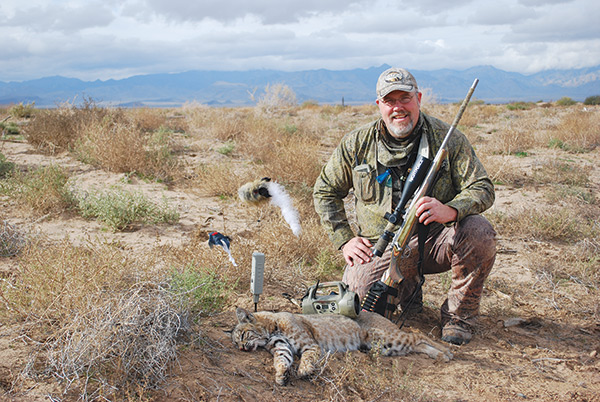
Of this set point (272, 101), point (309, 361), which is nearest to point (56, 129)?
point (309, 361)

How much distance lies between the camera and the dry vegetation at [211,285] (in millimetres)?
2725

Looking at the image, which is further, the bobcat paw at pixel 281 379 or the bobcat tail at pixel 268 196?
the bobcat tail at pixel 268 196

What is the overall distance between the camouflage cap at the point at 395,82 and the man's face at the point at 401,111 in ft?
0.19

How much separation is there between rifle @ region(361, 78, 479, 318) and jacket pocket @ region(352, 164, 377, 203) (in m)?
0.25

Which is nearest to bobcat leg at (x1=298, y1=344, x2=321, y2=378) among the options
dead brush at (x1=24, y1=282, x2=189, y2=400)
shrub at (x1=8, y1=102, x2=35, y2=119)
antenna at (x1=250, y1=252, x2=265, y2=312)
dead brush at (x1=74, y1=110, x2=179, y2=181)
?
antenna at (x1=250, y1=252, x2=265, y2=312)

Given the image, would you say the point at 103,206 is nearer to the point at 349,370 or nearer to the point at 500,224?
the point at 349,370

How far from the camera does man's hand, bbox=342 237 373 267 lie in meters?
3.74

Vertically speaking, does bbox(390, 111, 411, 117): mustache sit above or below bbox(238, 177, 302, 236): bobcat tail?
above

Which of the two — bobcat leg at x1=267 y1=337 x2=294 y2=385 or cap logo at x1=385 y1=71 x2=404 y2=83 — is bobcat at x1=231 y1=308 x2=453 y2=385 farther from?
cap logo at x1=385 y1=71 x2=404 y2=83

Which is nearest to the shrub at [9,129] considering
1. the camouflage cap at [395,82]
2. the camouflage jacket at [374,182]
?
the camouflage jacket at [374,182]

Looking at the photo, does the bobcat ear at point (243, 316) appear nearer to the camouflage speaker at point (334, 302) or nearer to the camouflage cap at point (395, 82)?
the camouflage speaker at point (334, 302)

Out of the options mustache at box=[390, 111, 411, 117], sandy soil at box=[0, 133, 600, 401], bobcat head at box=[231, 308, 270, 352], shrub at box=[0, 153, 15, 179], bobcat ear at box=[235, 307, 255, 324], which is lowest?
sandy soil at box=[0, 133, 600, 401]

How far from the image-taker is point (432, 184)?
369 cm

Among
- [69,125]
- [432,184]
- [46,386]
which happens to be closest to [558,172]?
[432,184]
